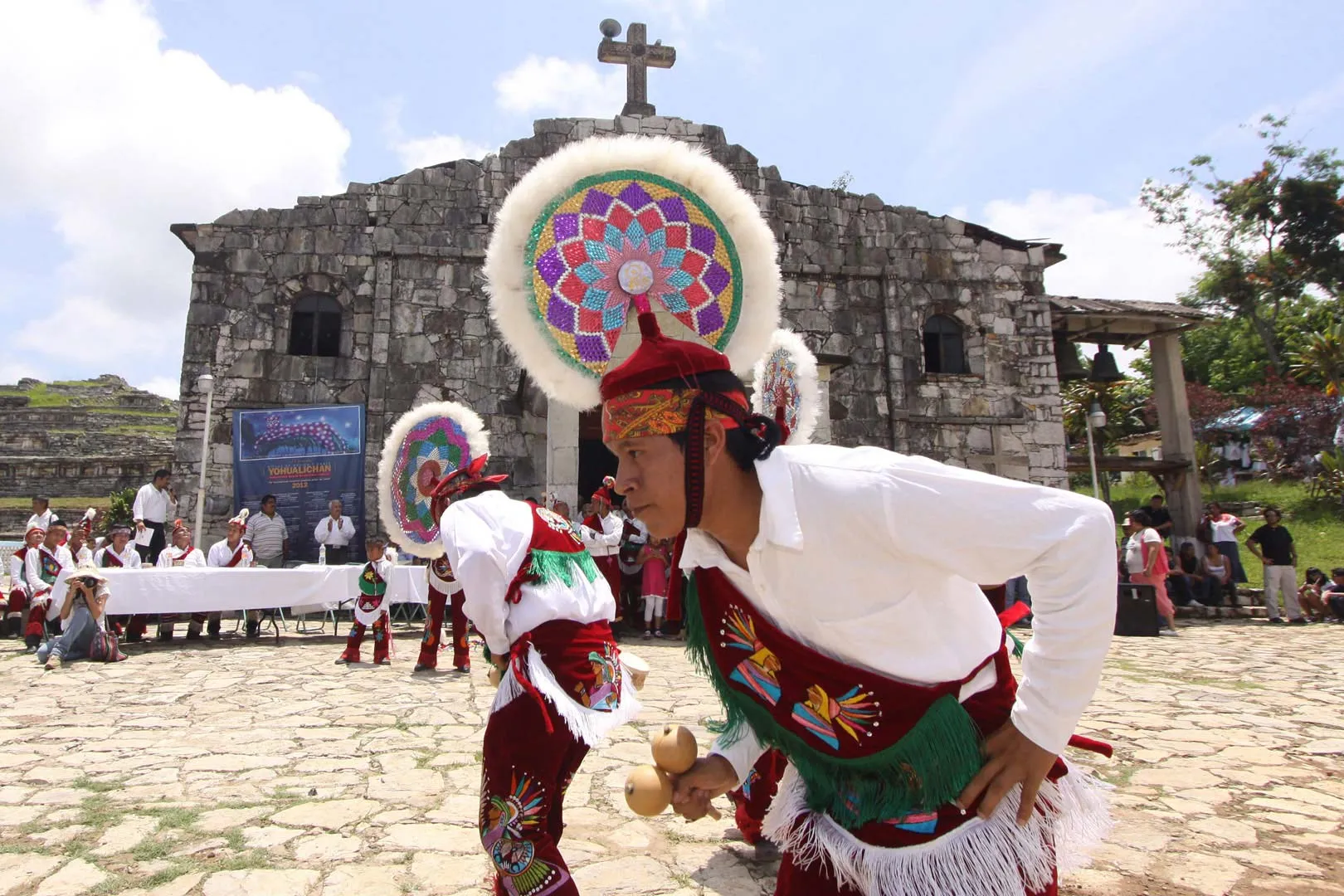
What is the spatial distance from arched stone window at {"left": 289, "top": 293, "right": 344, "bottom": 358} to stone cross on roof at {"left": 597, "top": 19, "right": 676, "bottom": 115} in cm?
644

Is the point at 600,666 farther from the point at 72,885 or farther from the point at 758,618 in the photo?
the point at 72,885

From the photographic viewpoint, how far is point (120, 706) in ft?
20.8

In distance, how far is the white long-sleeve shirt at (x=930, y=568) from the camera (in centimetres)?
155

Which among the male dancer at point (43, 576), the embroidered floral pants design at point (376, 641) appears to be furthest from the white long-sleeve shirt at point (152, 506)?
the embroidered floral pants design at point (376, 641)

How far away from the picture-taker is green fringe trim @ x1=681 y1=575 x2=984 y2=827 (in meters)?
1.64

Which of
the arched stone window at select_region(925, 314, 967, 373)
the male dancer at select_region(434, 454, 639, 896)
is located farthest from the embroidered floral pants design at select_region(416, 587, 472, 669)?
the arched stone window at select_region(925, 314, 967, 373)

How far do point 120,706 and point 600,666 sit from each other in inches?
214

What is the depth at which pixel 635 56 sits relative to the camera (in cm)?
1520

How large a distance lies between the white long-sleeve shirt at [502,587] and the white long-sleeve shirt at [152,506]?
38.9 feet

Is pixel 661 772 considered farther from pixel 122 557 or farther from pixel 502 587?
pixel 122 557

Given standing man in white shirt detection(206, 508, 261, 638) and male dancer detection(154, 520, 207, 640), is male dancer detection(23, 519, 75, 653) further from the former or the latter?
standing man in white shirt detection(206, 508, 261, 638)

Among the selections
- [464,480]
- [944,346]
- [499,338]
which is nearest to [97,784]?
[464,480]

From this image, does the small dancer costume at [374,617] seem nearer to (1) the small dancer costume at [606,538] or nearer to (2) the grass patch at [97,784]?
(1) the small dancer costume at [606,538]

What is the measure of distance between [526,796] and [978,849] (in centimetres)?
135
